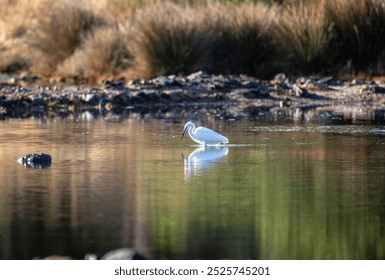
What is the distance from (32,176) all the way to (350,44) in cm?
1941

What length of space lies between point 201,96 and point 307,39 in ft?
14.0

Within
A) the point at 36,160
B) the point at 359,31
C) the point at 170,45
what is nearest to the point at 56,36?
the point at 170,45

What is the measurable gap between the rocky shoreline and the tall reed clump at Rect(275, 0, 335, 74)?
44.1 inches

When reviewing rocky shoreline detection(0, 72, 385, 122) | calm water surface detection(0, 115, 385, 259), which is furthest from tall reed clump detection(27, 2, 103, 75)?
calm water surface detection(0, 115, 385, 259)

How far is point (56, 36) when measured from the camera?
35375 millimetres

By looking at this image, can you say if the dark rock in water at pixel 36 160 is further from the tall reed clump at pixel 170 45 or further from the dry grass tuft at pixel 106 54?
the dry grass tuft at pixel 106 54

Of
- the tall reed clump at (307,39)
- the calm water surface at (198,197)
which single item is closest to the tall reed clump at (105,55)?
the tall reed clump at (307,39)

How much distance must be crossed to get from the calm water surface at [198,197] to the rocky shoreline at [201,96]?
8.17 meters

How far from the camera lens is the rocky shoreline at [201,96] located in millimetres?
26438

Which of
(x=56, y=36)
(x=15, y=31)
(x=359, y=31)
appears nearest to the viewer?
(x=359, y=31)

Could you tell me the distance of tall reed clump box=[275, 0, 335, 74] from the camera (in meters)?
30.7

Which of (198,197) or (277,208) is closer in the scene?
(277,208)

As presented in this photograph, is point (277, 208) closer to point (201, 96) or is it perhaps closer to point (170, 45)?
point (201, 96)

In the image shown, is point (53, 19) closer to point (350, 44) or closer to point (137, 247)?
point (350, 44)
